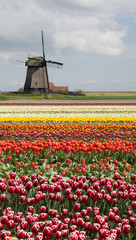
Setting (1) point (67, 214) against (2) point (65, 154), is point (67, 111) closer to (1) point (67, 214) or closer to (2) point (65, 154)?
(2) point (65, 154)

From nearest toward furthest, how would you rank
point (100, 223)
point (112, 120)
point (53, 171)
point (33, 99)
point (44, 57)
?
point (100, 223) < point (53, 171) < point (112, 120) < point (33, 99) < point (44, 57)

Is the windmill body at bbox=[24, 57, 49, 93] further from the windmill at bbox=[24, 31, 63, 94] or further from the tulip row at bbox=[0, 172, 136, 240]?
the tulip row at bbox=[0, 172, 136, 240]

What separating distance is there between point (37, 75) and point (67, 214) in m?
53.6

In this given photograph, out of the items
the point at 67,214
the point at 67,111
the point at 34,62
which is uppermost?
the point at 34,62

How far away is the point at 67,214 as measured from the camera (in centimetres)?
412

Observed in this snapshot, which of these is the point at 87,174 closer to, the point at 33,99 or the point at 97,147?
the point at 97,147

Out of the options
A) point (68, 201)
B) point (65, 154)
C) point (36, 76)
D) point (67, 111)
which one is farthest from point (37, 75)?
point (68, 201)

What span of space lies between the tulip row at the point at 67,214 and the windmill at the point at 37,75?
50.0m

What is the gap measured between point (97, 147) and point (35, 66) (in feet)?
164

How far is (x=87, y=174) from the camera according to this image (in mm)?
6344

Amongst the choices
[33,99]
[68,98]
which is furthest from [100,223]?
[68,98]

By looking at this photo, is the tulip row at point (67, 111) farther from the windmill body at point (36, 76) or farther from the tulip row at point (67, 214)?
the windmill body at point (36, 76)

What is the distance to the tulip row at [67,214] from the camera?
3171 mm

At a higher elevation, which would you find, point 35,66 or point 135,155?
point 35,66
